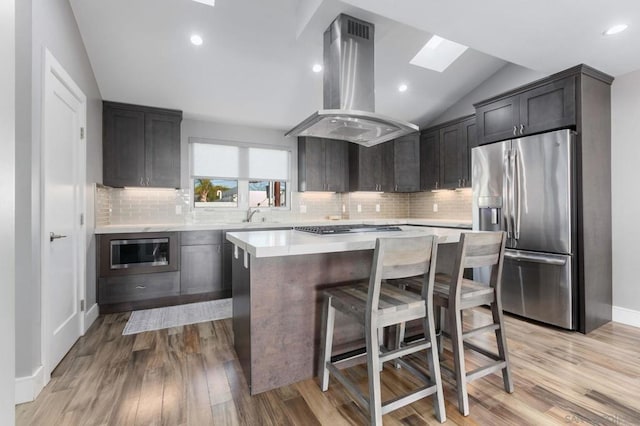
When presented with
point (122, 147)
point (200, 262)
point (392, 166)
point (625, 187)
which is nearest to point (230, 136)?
point (122, 147)

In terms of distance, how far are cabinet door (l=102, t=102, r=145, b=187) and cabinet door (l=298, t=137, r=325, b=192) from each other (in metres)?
2.32

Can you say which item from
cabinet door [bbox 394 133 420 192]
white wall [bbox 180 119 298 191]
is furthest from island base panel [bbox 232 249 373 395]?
cabinet door [bbox 394 133 420 192]

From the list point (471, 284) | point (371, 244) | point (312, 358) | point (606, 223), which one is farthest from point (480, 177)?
point (312, 358)

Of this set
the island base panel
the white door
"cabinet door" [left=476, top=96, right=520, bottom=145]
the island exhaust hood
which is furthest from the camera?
"cabinet door" [left=476, top=96, right=520, bottom=145]

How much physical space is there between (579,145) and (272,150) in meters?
3.93

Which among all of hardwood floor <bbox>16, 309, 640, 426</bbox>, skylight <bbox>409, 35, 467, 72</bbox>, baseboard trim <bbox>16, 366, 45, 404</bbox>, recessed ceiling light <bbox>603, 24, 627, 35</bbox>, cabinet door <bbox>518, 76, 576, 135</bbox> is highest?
skylight <bbox>409, 35, 467, 72</bbox>

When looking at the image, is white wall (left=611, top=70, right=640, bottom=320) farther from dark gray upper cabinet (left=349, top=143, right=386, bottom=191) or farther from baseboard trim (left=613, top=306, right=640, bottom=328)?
dark gray upper cabinet (left=349, top=143, right=386, bottom=191)

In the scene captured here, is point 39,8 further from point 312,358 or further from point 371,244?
point 312,358

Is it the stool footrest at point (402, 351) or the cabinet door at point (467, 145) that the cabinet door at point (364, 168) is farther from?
the stool footrest at point (402, 351)

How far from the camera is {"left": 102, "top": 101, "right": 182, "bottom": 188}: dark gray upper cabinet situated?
12.1ft

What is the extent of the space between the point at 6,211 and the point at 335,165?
4.57m

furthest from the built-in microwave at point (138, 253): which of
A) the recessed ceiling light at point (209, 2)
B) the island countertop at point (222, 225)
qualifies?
the recessed ceiling light at point (209, 2)

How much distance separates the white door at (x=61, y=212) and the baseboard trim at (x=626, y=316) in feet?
16.5

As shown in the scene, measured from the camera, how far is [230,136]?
4.67m
